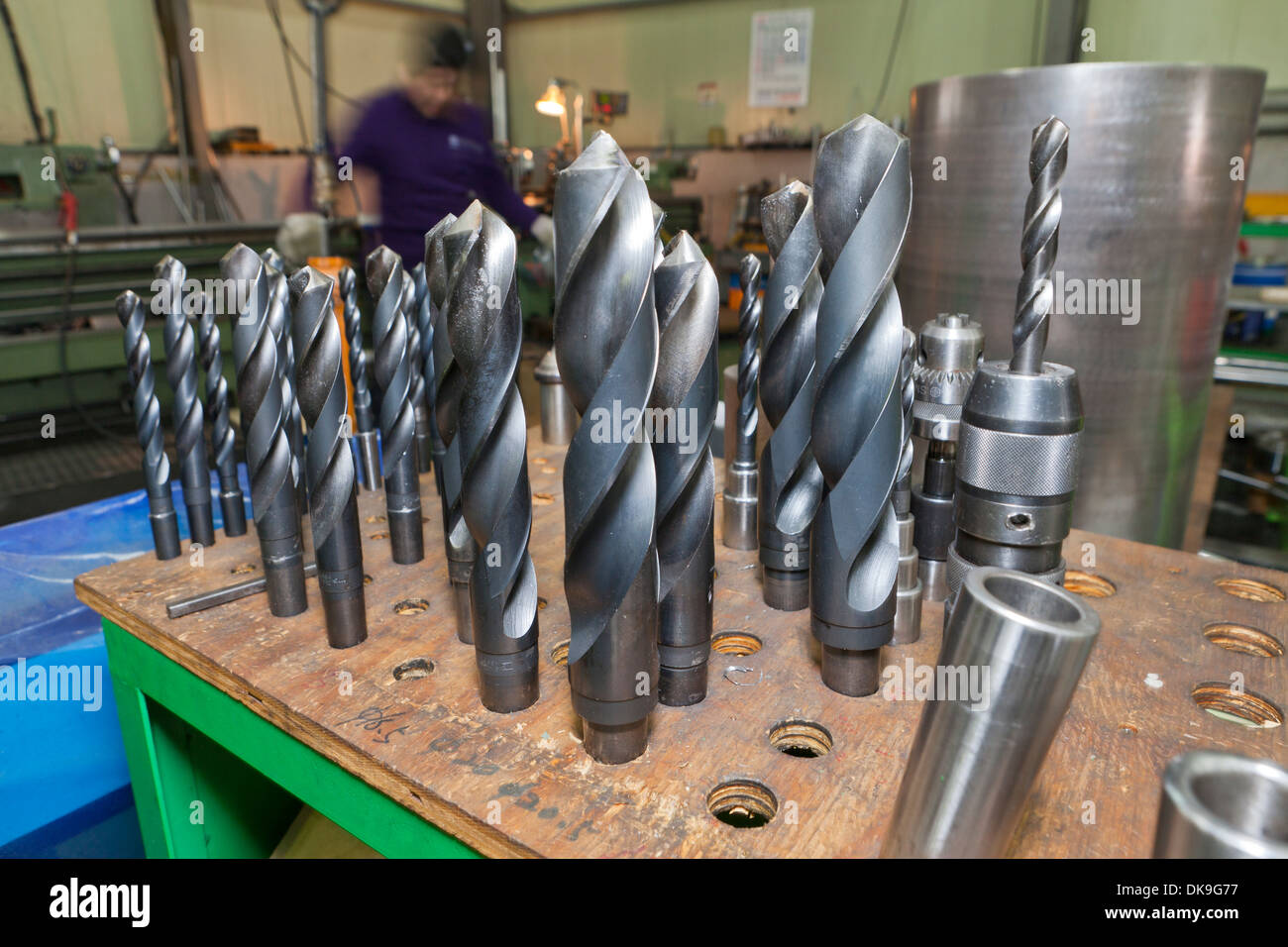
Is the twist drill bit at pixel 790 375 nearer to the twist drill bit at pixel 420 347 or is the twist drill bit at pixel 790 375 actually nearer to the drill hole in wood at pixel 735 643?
the drill hole in wood at pixel 735 643

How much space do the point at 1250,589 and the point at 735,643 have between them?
581 mm

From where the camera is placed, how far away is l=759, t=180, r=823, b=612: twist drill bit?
2.51 ft

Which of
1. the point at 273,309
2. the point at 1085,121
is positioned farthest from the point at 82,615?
the point at 1085,121

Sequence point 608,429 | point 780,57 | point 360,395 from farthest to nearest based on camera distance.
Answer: point 780,57, point 360,395, point 608,429

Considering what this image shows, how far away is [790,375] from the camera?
801 millimetres

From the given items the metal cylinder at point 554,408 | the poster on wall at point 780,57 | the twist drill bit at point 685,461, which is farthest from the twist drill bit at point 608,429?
the poster on wall at point 780,57

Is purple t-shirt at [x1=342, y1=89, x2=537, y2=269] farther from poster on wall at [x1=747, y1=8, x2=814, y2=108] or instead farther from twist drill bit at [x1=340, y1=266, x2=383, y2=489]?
poster on wall at [x1=747, y1=8, x2=814, y2=108]

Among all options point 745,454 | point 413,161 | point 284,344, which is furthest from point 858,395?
point 413,161

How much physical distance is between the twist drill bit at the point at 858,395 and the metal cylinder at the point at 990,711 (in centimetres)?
18

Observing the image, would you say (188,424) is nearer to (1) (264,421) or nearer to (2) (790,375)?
(1) (264,421)

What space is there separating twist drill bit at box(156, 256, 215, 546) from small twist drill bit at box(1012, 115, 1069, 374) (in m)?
0.96

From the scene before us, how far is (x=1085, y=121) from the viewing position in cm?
132

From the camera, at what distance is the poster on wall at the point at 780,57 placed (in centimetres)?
568

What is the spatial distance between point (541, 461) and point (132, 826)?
83 cm
